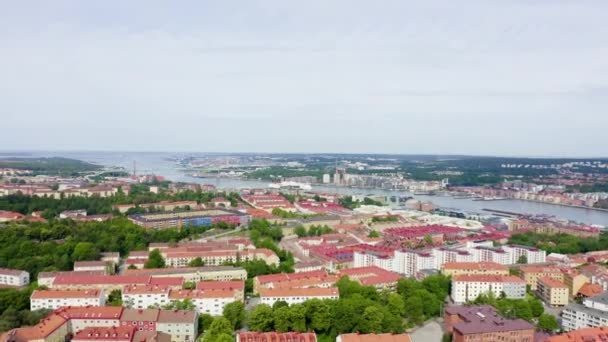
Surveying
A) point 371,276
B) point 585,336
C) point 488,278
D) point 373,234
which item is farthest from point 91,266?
point 585,336

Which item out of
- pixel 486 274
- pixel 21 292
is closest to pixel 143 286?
pixel 21 292

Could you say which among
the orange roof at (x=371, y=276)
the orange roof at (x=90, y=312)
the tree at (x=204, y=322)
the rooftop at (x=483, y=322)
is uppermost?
the orange roof at (x=90, y=312)

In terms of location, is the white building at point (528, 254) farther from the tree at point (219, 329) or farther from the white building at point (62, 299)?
the white building at point (62, 299)

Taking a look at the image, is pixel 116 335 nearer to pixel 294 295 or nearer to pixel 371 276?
pixel 294 295

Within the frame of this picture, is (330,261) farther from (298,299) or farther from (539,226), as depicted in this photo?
(539,226)

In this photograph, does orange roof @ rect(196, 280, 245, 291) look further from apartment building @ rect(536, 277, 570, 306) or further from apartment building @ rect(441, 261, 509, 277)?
apartment building @ rect(536, 277, 570, 306)

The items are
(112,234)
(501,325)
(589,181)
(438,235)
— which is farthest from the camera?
(589,181)

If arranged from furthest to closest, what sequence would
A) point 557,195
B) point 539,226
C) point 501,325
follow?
1. point 557,195
2. point 539,226
3. point 501,325

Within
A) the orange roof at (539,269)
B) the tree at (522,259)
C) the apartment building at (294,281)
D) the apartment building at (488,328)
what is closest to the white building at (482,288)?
the orange roof at (539,269)

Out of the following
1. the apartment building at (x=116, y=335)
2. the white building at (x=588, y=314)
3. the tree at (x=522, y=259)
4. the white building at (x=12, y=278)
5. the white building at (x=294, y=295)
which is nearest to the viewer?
the apartment building at (x=116, y=335)
